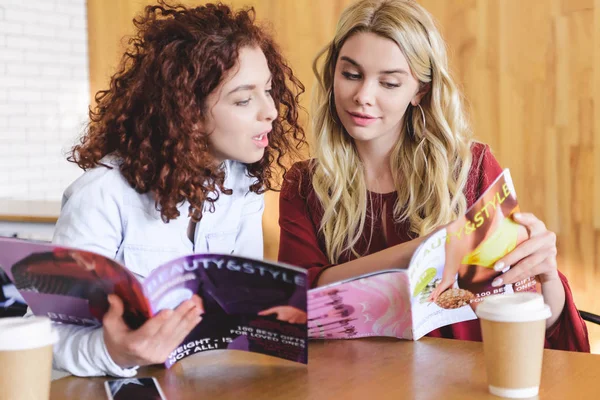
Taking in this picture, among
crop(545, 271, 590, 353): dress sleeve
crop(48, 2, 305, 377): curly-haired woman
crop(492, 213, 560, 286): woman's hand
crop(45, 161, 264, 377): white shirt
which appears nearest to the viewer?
crop(45, 161, 264, 377): white shirt

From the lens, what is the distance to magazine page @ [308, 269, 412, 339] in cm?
124

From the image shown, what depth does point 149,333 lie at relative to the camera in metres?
1.16

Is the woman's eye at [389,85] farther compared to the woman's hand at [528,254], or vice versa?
the woman's eye at [389,85]

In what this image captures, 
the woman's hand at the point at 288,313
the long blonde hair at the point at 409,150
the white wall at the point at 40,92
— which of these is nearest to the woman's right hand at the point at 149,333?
the woman's hand at the point at 288,313

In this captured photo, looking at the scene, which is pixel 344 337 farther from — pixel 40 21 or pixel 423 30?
pixel 40 21

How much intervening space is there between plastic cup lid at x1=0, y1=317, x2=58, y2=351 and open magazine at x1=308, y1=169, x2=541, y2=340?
0.44 meters

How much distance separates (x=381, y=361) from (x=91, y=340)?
459 millimetres

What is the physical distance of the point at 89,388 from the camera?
1.17 meters

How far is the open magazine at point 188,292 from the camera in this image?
3.58ft

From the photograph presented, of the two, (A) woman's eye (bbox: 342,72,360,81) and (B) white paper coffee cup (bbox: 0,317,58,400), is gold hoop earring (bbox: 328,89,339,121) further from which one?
(B) white paper coffee cup (bbox: 0,317,58,400)

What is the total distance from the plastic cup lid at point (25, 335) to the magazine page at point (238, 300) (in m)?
0.17

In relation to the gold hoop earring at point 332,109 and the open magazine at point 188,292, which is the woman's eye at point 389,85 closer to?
the gold hoop earring at point 332,109

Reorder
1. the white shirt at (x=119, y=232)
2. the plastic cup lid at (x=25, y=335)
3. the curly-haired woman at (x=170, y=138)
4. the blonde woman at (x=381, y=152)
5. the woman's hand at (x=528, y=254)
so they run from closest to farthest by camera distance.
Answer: the plastic cup lid at (x=25, y=335)
the white shirt at (x=119, y=232)
the woman's hand at (x=528, y=254)
the curly-haired woman at (x=170, y=138)
the blonde woman at (x=381, y=152)

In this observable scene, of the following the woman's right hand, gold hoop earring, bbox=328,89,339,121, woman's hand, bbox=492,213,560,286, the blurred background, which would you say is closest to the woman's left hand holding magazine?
woman's hand, bbox=492,213,560,286
